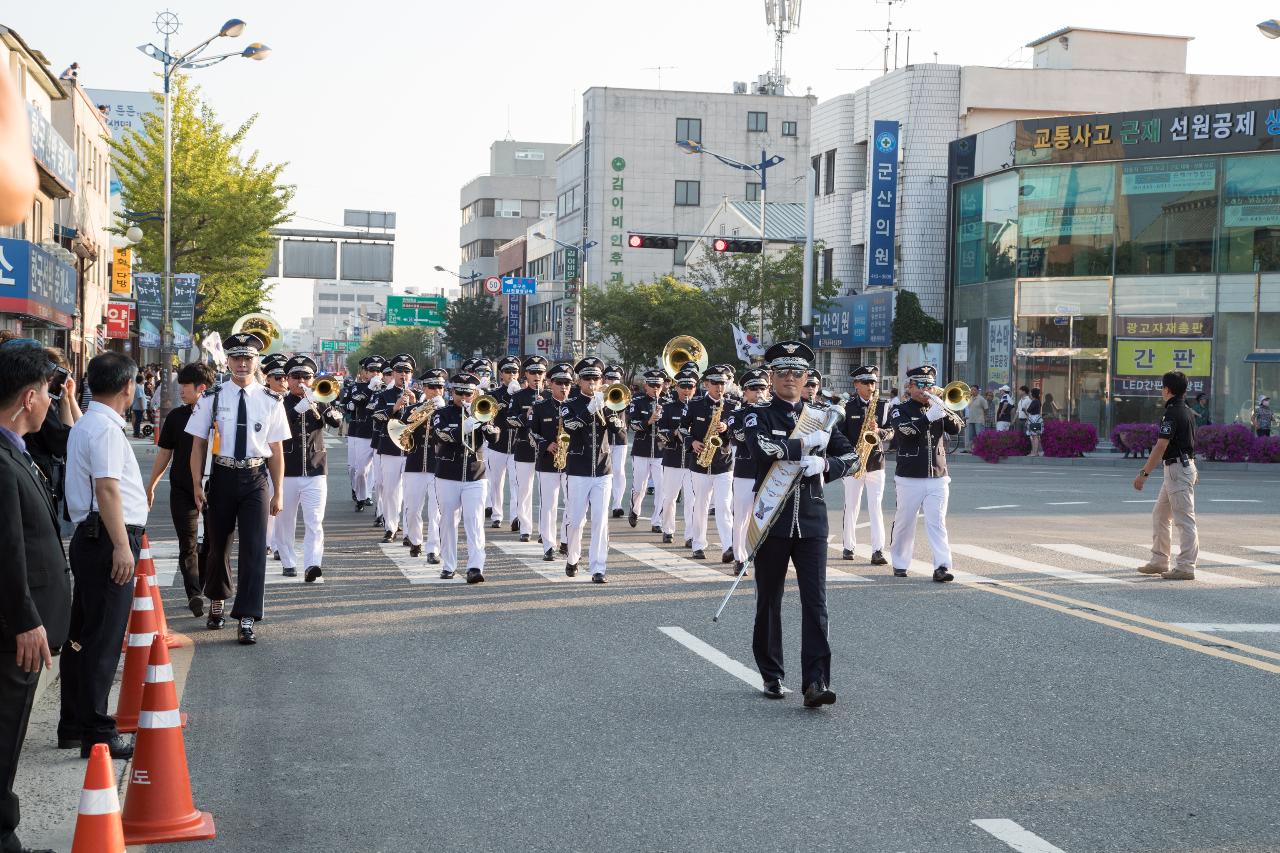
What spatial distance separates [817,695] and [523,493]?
10.4m

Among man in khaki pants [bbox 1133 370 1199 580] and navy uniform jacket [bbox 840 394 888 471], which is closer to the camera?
man in khaki pants [bbox 1133 370 1199 580]

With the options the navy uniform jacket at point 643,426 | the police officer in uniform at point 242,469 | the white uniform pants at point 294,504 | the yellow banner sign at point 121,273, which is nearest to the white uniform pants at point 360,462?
the navy uniform jacket at point 643,426

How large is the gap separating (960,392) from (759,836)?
10.1 m

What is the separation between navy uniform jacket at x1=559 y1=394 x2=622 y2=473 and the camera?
46.1 feet

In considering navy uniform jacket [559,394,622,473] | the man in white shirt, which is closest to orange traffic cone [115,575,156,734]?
the man in white shirt

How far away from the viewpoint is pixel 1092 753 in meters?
7.09

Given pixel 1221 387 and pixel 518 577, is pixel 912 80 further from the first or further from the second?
pixel 518 577

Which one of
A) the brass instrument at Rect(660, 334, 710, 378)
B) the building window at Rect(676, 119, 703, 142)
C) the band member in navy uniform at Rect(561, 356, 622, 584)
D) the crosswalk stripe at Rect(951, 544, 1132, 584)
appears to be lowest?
the crosswalk stripe at Rect(951, 544, 1132, 584)

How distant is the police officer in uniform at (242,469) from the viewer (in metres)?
10.1

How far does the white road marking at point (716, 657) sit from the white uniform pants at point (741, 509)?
4.50 metres

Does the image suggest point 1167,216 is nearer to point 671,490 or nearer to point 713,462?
point 671,490

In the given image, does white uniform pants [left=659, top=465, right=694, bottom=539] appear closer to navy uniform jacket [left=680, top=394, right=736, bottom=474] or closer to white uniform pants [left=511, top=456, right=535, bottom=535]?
navy uniform jacket [left=680, top=394, right=736, bottom=474]

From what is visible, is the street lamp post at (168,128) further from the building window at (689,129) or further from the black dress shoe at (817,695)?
the building window at (689,129)

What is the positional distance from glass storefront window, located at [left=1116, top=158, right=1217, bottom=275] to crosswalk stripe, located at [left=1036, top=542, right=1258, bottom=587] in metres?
27.1
